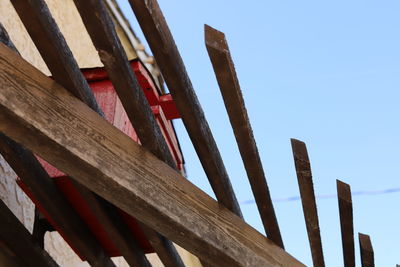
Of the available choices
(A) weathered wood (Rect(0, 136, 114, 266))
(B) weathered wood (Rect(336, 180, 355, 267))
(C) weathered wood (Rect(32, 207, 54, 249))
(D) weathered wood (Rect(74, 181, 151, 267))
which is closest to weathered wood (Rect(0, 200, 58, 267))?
(C) weathered wood (Rect(32, 207, 54, 249))

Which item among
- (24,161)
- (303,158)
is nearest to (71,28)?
(24,161)

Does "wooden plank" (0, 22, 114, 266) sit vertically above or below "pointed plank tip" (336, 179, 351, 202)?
below

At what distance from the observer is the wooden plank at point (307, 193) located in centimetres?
216

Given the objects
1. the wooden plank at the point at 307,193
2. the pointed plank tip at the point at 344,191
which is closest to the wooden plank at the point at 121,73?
the wooden plank at the point at 307,193

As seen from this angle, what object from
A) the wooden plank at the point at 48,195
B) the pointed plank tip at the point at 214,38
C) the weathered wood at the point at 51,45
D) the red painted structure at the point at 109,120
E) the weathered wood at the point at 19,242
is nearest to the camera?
the weathered wood at the point at 51,45

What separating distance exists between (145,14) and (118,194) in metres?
0.54

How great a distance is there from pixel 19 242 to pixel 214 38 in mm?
1327

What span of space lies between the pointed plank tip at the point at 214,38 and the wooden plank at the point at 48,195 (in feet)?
2.84

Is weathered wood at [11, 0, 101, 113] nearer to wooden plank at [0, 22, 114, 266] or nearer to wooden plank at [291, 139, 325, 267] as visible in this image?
wooden plank at [0, 22, 114, 266]

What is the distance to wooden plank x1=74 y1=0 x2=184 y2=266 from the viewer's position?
63.6 inches

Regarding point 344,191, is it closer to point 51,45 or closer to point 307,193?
point 307,193

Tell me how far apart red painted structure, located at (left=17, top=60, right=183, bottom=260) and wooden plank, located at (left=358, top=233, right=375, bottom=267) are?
95cm

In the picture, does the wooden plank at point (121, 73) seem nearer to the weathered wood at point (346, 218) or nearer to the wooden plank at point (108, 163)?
the wooden plank at point (108, 163)

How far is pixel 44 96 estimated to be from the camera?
5.55 ft
